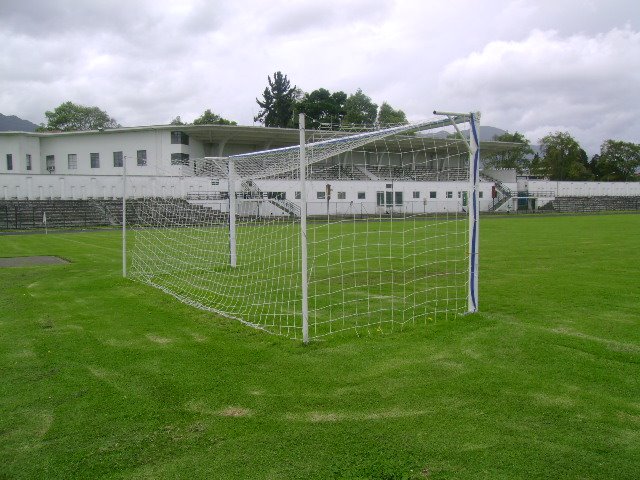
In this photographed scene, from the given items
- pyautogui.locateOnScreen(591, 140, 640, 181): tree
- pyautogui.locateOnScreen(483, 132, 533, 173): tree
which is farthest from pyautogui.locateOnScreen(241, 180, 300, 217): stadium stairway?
pyautogui.locateOnScreen(591, 140, 640, 181): tree

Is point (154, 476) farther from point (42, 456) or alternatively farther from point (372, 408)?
point (372, 408)

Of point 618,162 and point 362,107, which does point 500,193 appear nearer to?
point 362,107

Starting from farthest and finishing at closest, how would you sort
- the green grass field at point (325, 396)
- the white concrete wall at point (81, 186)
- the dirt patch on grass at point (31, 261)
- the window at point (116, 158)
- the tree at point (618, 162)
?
the tree at point (618, 162)
the window at point (116, 158)
the white concrete wall at point (81, 186)
the dirt patch on grass at point (31, 261)
the green grass field at point (325, 396)

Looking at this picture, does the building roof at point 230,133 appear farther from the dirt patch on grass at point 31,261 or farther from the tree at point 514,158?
the tree at point 514,158

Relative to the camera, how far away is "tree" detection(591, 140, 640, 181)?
86.0 meters

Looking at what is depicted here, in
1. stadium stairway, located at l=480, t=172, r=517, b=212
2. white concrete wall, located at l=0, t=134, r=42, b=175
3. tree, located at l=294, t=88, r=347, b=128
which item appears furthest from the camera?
tree, located at l=294, t=88, r=347, b=128

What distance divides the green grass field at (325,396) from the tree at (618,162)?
8954cm

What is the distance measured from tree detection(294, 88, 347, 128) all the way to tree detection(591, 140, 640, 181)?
44811 mm

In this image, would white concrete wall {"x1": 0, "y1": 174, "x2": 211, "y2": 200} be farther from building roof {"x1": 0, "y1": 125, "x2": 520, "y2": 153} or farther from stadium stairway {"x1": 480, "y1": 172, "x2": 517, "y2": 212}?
stadium stairway {"x1": 480, "y1": 172, "x2": 517, "y2": 212}

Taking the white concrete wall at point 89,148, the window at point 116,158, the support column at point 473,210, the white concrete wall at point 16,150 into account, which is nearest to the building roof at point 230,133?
the white concrete wall at point 89,148

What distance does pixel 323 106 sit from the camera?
236ft

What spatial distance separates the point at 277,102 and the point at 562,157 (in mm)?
46949

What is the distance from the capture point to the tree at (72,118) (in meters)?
75.8

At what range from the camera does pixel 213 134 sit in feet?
160
